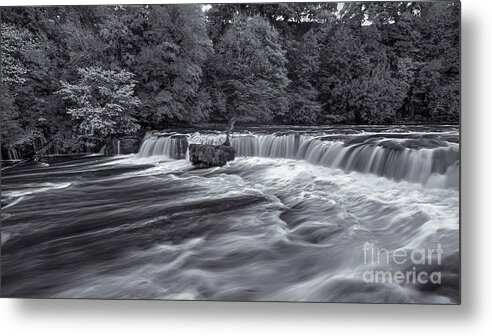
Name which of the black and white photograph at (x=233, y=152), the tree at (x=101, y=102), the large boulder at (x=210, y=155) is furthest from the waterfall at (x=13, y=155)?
the large boulder at (x=210, y=155)

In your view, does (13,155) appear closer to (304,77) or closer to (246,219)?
(246,219)

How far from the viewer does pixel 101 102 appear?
9.44ft

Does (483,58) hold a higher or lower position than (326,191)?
A: higher

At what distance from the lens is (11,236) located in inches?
109

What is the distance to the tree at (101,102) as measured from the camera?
2818mm

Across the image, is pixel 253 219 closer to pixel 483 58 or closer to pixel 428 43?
pixel 428 43

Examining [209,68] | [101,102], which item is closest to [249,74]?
[209,68]

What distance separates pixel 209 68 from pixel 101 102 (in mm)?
686

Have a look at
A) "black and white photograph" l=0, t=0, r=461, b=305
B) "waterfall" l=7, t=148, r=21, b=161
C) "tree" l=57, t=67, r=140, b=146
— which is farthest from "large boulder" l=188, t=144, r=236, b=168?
"waterfall" l=7, t=148, r=21, b=161

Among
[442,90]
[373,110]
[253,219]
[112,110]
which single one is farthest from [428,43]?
[112,110]

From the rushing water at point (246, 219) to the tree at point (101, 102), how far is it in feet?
0.58

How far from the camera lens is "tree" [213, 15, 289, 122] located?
9.07 feet

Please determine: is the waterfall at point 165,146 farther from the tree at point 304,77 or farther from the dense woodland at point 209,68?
the tree at point 304,77

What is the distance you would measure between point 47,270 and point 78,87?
3.53 feet
